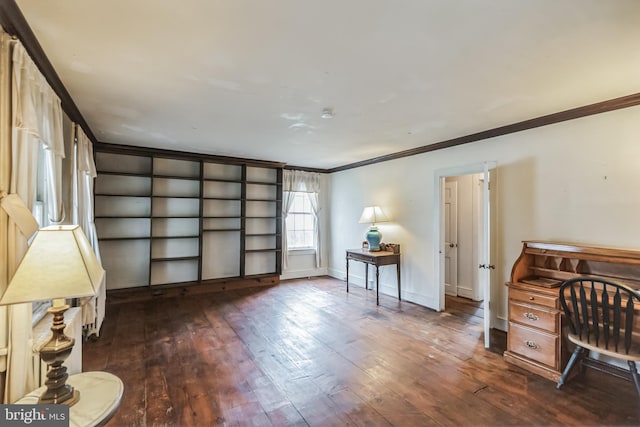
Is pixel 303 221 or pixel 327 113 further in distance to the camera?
pixel 303 221

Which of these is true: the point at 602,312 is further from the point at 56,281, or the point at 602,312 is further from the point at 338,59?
the point at 56,281

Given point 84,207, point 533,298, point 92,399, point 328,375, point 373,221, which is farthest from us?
point 373,221

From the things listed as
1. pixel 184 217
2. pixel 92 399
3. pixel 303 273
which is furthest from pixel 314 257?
pixel 92 399

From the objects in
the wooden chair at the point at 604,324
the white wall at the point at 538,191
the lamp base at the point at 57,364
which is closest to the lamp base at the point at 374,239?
the white wall at the point at 538,191

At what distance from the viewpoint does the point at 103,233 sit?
4.66 meters

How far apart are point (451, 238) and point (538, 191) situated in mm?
2179

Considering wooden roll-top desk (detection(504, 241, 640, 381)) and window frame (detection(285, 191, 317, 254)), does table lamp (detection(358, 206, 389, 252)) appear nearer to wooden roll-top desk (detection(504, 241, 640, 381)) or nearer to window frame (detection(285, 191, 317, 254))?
window frame (detection(285, 191, 317, 254))

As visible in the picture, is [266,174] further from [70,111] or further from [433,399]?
[433,399]

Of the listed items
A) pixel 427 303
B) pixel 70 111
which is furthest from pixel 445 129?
pixel 70 111

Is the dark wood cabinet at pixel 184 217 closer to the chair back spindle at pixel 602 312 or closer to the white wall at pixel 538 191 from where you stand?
the white wall at pixel 538 191

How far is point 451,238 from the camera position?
209 inches

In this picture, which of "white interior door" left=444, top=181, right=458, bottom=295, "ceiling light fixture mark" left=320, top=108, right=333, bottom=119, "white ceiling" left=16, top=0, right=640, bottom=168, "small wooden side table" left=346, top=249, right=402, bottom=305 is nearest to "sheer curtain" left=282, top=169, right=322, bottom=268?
"small wooden side table" left=346, top=249, right=402, bottom=305

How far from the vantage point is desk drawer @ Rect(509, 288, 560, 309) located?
2559mm

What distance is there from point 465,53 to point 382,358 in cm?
267
